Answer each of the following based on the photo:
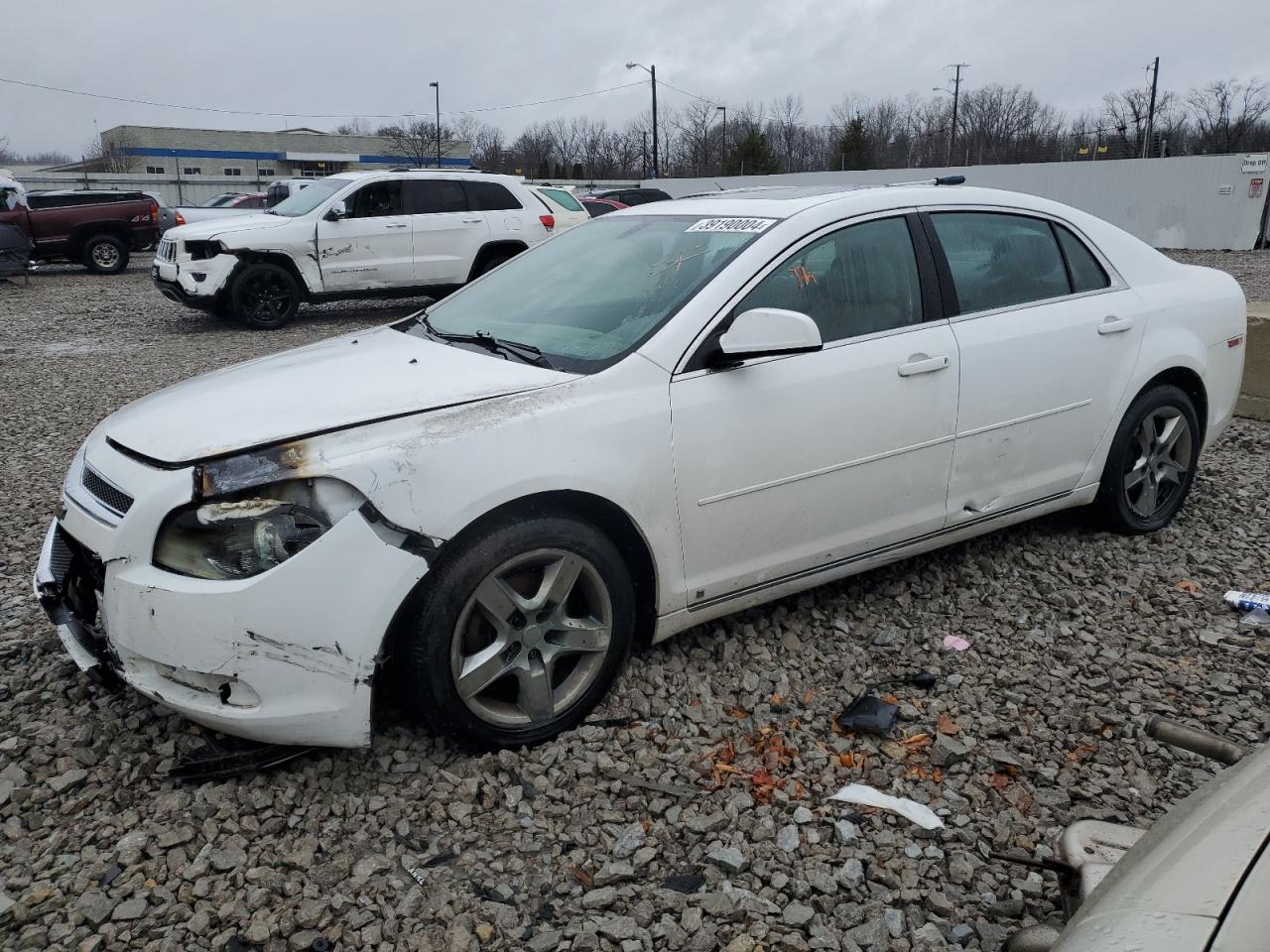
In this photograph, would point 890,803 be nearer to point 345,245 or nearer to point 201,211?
point 345,245

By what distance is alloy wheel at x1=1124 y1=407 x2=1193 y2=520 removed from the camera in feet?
14.7

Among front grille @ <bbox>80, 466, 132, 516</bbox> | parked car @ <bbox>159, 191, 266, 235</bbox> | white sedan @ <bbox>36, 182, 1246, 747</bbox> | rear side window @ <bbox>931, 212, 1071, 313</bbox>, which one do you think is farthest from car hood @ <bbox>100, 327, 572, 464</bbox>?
parked car @ <bbox>159, 191, 266, 235</bbox>

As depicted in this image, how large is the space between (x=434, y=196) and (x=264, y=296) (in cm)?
248

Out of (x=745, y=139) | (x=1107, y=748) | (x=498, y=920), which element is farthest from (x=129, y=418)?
(x=745, y=139)

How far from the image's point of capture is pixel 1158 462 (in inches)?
181

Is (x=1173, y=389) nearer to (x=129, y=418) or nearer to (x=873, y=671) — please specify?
(x=873, y=671)

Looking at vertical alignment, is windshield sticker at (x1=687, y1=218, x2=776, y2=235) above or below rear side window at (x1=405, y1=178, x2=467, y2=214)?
below

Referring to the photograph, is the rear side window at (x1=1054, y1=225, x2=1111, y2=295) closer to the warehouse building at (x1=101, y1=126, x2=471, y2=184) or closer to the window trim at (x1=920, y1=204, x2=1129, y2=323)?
the window trim at (x1=920, y1=204, x2=1129, y2=323)

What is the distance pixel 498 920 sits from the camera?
2.39 m

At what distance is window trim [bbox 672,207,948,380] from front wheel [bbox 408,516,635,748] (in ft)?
2.15

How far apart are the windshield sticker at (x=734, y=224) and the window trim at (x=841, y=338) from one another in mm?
140

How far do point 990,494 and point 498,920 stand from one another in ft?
8.28

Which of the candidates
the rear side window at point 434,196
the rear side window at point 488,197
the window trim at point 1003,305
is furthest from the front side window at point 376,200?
the window trim at point 1003,305

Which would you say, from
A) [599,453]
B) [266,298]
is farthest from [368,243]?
[599,453]
